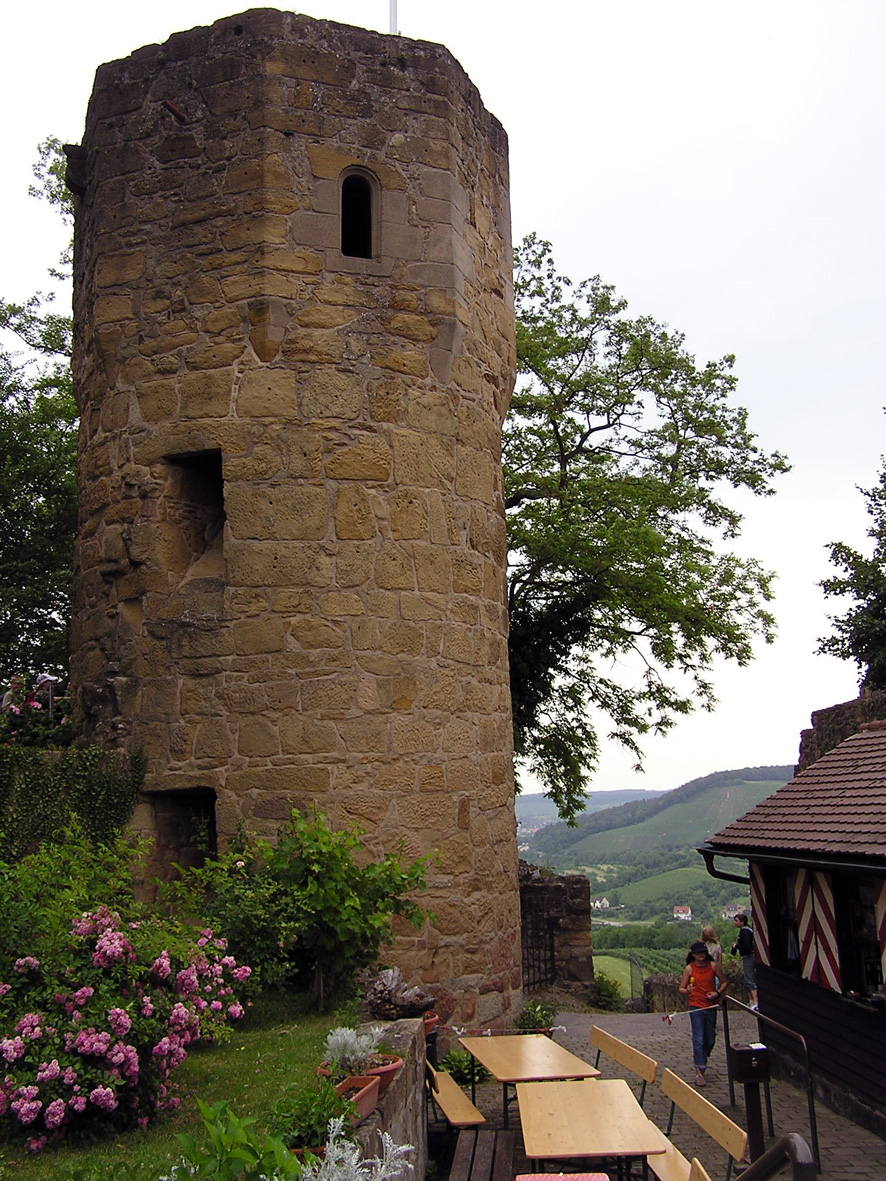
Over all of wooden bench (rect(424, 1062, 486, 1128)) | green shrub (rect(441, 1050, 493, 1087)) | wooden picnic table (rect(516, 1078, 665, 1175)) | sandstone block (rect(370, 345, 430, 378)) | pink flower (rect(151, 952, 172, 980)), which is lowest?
green shrub (rect(441, 1050, 493, 1087))

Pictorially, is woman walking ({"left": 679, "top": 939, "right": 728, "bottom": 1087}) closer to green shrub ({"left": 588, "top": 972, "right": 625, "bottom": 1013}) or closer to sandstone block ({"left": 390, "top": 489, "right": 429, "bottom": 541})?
sandstone block ({"left": 390, "top": 489, "right": 429, "bottom": 541})

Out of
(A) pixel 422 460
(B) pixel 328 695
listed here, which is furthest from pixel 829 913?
(A) pixel 422 460

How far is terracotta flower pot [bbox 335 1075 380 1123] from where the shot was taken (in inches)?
177

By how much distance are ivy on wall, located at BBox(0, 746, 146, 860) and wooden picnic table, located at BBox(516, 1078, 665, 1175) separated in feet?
11.0

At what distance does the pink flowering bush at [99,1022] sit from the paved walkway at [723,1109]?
2.67m

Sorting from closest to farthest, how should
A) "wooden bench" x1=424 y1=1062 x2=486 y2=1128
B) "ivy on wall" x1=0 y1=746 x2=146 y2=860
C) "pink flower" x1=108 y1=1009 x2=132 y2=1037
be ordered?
"pink flower" x1=108 y1=1009 x2=132 y2=1037, "wooden bench" x1=424 y1=1062 x2=486 y2=1128, "ivy on wall" x1=0 y1=746 x2=146 y2=860

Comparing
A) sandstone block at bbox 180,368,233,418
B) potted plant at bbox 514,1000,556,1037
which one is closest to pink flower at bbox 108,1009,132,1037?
potted plant at bbox 514,1000,556,1037

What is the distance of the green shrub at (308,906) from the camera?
21.5 ft

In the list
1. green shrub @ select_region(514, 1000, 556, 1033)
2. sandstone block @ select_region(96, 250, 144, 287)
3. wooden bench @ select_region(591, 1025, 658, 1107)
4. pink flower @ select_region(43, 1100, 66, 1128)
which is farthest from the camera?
sandstone block @ select_region(96, 250, 144, 287)

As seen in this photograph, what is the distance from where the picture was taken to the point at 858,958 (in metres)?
8.19

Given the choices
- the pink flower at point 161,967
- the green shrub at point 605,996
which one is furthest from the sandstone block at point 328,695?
the green shrub at point 605,996

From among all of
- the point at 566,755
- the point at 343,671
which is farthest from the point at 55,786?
the point at 566,755

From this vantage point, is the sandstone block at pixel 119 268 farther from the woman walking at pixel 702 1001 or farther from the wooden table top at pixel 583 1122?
the woman walking at pixel 702 1001

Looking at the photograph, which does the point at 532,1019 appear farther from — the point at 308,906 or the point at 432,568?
the point at 432,568
